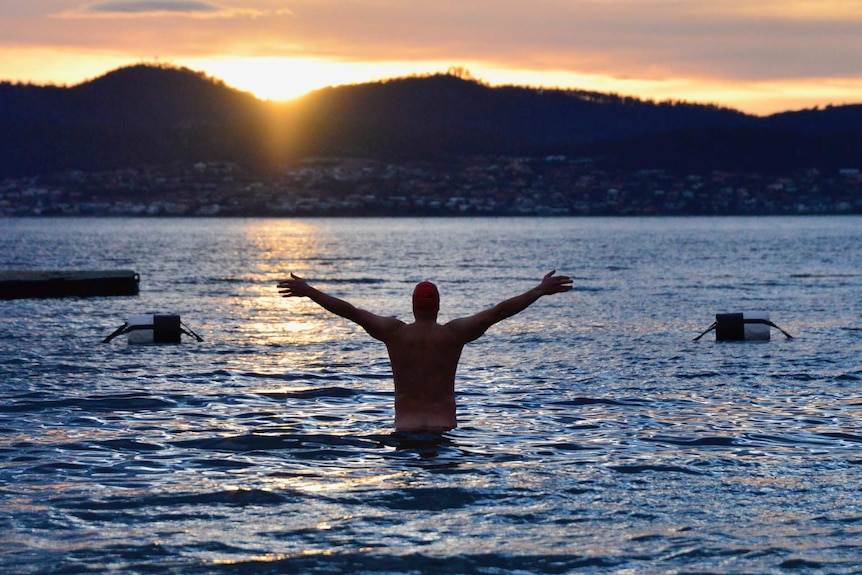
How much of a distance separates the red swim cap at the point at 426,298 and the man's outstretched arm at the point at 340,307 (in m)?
0.32

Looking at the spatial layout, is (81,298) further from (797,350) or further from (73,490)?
(73,490)

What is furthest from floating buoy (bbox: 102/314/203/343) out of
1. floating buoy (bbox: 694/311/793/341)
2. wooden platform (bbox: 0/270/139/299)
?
wooden platform (bbox: 0/270/139/299)

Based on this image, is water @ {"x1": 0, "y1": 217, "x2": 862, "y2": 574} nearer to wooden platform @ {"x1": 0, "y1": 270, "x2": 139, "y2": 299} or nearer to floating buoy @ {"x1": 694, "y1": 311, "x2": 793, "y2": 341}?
floating buoy @ {"x1": 694, "y1": 311, "x2": 793, "y2": 341}

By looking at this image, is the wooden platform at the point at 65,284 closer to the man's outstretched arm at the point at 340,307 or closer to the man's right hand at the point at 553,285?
the man's outstretched arm at the point at 340,307

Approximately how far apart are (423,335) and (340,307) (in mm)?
1080

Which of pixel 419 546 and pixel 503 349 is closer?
pixel 419 546

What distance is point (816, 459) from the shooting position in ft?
43.9

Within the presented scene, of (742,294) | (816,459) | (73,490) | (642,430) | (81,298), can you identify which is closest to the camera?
(73,490)

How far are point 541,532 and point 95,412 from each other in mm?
8735

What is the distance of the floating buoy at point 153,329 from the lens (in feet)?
86.3

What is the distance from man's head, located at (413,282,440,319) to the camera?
41.9ft

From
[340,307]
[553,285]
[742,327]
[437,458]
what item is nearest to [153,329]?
[742,327]

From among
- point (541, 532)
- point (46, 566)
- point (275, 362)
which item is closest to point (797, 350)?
point (275, 362)

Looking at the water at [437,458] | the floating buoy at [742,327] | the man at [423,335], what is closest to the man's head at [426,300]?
the man at [423,335]
